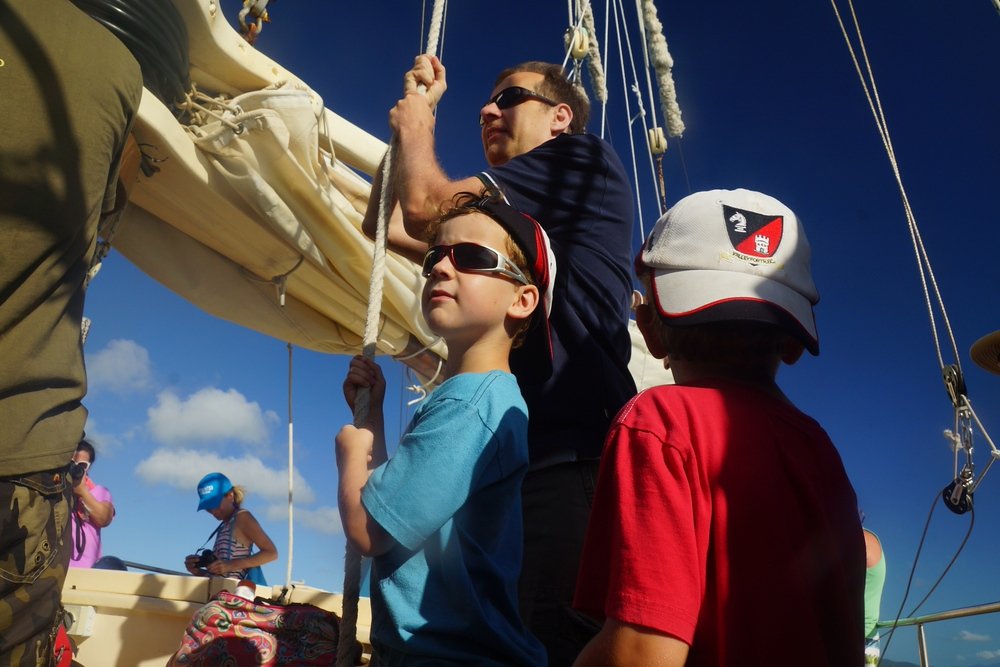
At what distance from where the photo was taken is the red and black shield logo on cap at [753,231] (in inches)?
Result: 42.0

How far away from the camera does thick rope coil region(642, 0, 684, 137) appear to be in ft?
22.1

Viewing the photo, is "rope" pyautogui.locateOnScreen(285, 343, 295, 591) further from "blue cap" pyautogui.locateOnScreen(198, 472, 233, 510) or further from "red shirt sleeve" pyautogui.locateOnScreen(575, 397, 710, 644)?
"red shirt sleeve" pyautogui.locateOnScreen(575, 397, 710, 644)

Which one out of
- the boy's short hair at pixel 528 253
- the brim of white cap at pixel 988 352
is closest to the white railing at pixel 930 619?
the brim of white cap at pixel 988 352

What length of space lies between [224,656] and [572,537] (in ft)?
A: 4.88

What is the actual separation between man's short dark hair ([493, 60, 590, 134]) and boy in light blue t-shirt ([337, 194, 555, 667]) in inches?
36.7

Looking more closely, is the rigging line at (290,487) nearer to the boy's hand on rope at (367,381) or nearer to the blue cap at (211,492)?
the blue cap at (211,492)

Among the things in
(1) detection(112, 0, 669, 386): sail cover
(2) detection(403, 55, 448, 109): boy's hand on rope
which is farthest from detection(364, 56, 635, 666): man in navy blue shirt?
(1) detection(112, 0, 669, 386): sail cover

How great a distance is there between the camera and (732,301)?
3.29ft

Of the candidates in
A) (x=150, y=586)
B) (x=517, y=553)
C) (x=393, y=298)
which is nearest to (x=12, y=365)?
(x=517, y=553)

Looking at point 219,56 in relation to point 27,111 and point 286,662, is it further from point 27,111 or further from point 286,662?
point 286,662

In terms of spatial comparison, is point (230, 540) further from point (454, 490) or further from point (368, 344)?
point (454, 490)

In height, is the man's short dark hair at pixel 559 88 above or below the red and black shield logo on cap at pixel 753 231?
above

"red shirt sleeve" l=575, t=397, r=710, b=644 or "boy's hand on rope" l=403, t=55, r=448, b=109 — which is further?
"boy's hand on rope" l=403, t=55, r=448, b=109

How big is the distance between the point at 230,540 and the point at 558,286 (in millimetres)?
3485
